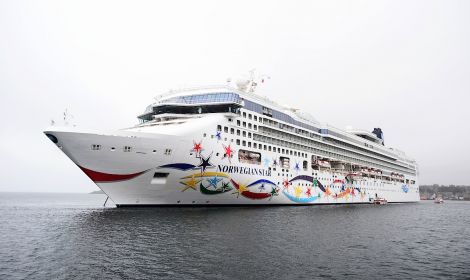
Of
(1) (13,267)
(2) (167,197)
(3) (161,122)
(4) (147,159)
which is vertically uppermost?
(3) (161,122)

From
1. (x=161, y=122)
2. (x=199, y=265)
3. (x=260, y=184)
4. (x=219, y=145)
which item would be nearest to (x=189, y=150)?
(x=219, y=145)

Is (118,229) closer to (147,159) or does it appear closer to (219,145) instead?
(147,159)

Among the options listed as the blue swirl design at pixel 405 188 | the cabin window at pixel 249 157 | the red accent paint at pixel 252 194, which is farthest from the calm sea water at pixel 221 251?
the blue swirl design at pixel 405 188

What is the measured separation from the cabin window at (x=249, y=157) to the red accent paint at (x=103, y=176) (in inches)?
517

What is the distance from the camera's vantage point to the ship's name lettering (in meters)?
38.0

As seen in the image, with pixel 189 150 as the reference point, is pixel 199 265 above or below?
below

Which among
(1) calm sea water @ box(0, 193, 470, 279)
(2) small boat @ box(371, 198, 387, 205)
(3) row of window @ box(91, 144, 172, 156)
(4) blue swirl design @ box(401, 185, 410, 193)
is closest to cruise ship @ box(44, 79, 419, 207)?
(3) row of window @ box(91, 144, 172, 156)

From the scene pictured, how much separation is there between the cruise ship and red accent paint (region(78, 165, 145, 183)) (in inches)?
3.6

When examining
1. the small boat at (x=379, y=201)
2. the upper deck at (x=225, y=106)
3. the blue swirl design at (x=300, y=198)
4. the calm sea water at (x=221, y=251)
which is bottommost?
the calm sea water at (x=221, y=251)

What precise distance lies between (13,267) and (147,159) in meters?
17.9

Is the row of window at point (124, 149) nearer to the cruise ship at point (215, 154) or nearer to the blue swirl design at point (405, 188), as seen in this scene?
the cruise ship at point (215, 154)

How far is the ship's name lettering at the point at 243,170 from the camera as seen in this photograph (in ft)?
125

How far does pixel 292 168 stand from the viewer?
163 ft

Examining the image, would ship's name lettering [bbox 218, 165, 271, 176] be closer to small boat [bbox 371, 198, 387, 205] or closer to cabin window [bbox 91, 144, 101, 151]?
cabin window [bbox 91, 144, 101, 151]
